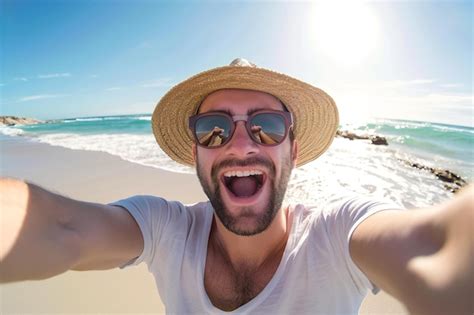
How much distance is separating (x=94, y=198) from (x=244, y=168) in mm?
4418

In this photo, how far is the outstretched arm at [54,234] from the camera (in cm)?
111

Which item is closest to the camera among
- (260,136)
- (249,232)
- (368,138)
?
(249,232)

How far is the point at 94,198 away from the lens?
5430 millimetres

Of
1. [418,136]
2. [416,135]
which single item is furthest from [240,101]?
[416,135]

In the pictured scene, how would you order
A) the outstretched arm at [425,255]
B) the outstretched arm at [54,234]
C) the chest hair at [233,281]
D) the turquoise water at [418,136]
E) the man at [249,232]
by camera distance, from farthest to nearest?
the turquoise water at [418,136] → the chest hair at [233,281] → the outstretched arm at [54,234] → the man at [249,232] → the outstretched arm at [425,255]

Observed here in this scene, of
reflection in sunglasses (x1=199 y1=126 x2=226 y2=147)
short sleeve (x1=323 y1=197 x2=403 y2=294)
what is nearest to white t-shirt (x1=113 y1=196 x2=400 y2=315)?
short sleeve (x1=323 y1=197 x2=403 y2=294)

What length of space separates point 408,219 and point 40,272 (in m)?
1.45

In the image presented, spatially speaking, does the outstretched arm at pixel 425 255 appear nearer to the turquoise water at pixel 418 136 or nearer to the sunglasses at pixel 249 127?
the sunglasses at pixel 249 127

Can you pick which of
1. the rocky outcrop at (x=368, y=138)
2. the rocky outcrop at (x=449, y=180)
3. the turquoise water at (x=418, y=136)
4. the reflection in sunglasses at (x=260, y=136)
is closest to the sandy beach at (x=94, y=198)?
the reflection in sunglasses at (x=260, y=136)

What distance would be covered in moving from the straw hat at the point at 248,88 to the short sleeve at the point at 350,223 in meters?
0.93

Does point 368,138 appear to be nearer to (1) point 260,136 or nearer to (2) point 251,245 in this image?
(1) point 260,136

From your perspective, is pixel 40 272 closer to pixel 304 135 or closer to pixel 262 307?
pixel 262 307

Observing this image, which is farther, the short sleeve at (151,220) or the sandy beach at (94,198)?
the sandy beach at (94,198)

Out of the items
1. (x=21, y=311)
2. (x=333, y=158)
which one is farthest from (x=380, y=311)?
(x=333, y=158)
